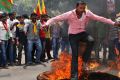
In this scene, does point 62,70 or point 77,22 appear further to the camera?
point 62,70

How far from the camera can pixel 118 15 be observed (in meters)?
13.1

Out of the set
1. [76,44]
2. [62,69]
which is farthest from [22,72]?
[76,44]

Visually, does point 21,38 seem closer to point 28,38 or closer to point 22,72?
point 28,38

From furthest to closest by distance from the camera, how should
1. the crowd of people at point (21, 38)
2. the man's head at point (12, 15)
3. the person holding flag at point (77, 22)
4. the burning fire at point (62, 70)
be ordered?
1. the man's head at point (12, 15)
2. the crowd of people at point (21, 38)
3. the burning fire at point (62, 70)
4. the person holding flag at point (77, 22)

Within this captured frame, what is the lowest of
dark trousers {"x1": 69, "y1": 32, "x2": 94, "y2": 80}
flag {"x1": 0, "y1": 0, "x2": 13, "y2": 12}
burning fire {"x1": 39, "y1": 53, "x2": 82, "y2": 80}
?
burning fire {"x1": 39, "y1": 53, "x2": 82, "y2": 80}

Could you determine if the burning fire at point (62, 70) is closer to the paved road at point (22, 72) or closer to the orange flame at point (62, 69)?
the orange flame at point (62, 69)

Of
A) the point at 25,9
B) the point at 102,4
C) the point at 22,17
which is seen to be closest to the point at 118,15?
the point at 102,4

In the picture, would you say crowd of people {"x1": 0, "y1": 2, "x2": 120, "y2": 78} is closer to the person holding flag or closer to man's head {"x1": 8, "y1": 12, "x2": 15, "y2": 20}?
man's head {"x1": 8, "y1": 12, "x2": 15, "y2": 20}

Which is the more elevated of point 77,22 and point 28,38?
point 77,22

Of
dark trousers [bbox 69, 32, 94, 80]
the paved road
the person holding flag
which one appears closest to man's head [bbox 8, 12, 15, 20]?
the paved road

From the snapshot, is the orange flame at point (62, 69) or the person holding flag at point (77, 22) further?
the orange flame at point (62, 69)

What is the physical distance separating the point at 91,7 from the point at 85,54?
22.5 feet

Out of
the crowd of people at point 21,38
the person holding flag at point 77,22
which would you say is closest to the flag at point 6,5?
the crowd of people at point 21,38

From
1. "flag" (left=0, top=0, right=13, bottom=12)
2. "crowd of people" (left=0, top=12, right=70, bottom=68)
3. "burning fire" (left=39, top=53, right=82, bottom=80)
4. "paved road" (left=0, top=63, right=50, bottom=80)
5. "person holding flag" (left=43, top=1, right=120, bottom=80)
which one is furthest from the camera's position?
"flag" (left=0, top=0, right=13, bottom=12)
